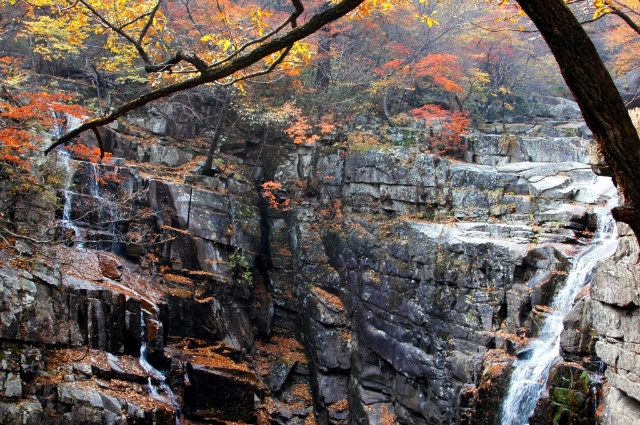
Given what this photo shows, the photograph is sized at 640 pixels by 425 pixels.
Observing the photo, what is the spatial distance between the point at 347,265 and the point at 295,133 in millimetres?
6421

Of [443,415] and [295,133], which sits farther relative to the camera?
[295,133]

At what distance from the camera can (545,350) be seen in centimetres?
1081

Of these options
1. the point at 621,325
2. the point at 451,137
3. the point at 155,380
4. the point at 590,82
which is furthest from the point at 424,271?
the point at 590,82

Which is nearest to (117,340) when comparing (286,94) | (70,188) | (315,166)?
(70,188)

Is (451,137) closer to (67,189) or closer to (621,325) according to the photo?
(621,325)

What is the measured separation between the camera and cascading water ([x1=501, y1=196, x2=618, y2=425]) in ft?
33.6

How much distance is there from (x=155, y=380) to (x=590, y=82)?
38.1 ft

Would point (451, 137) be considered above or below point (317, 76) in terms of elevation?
below

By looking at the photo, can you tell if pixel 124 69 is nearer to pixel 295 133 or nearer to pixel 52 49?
pixel 52 49

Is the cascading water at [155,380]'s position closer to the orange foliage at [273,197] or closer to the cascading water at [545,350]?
the orange foliage at [273,197]

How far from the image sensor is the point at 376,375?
14539mm

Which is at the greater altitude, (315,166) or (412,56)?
(412,56)

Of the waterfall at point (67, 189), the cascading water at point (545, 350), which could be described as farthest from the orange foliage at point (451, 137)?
the waterfall at point (67, 189)

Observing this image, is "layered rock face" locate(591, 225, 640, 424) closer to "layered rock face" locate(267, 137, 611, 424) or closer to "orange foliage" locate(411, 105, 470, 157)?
"layered rock face" locate(267, 137, 611, 424)
